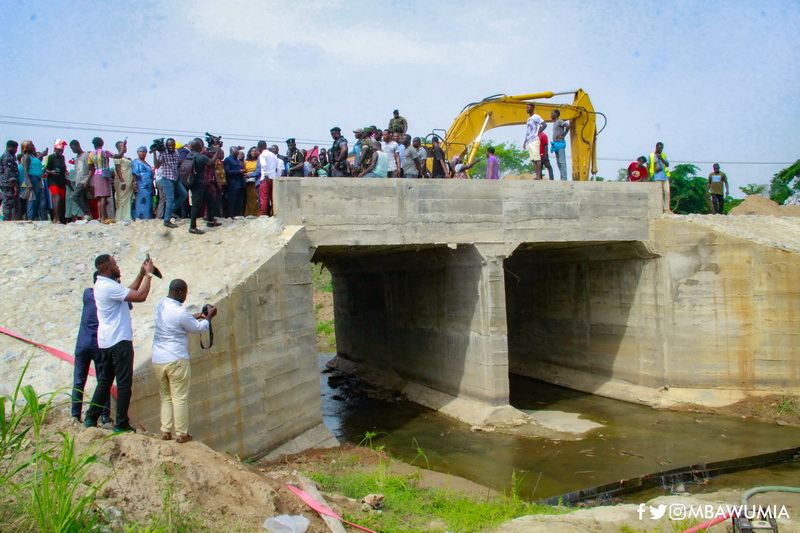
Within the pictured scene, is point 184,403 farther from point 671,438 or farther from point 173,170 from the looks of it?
point 671,438

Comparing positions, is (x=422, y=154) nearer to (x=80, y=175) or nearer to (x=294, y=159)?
(x=294, y=159)

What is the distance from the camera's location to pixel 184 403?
6527 millimetres

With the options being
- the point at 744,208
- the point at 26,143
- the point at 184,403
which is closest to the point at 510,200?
the point at 184,403

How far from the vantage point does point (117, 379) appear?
6090mm

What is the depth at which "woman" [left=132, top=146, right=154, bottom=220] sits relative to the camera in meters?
12.7

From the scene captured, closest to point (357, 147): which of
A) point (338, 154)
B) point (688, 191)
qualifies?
point (338, 154)

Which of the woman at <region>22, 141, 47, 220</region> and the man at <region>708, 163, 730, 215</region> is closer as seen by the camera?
the woman at <region>22, 141, 47, 220</region>

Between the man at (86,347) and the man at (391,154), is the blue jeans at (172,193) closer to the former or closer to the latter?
the man at (391,154)

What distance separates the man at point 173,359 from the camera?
6414 millimetres

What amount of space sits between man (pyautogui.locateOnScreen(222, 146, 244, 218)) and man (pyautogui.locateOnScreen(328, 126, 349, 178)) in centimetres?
214

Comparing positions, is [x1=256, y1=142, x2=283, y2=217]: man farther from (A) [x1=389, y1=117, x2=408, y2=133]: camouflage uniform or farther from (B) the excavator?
(B) the excavator

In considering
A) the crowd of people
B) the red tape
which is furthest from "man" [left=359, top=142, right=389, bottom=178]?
the red tape

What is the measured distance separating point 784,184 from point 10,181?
40041mm

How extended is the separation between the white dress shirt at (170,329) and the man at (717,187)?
57.2 feet
